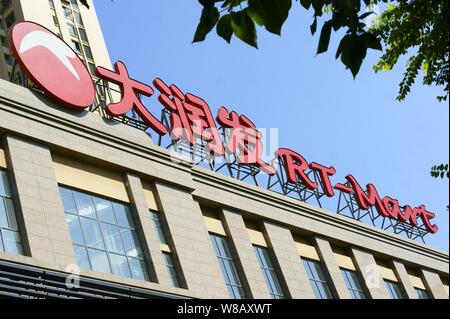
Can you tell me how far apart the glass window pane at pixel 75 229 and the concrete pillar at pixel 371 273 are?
13.2 meters

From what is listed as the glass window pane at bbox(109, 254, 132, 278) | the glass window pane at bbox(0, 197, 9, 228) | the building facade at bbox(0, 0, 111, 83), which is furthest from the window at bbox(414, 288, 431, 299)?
the building facade at bbox(0, 0, 111, 83)

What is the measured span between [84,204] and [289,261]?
8376 millimetres

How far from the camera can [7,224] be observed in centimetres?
1788

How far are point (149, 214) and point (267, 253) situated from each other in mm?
5636

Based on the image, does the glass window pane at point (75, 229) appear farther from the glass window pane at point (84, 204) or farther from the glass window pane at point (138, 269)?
the glass window pane at point (138, 269)

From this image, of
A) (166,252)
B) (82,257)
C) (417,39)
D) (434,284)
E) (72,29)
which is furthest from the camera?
(72,29)

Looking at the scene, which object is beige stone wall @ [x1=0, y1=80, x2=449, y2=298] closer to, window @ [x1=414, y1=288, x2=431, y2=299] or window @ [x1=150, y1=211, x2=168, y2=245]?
window @ [x1=150, y1=211, x2=168, y2=245]

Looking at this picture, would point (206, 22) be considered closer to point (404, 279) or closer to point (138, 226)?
point (138, 226)

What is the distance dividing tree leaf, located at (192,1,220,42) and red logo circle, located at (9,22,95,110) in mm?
17655

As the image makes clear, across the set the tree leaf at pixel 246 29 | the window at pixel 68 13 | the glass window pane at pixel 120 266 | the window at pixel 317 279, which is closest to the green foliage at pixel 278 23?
the tree leaf at pixel 246 29

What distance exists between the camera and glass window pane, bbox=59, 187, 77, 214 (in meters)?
19.6

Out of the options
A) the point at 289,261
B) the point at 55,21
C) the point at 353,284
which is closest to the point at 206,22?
the point at 289,261
